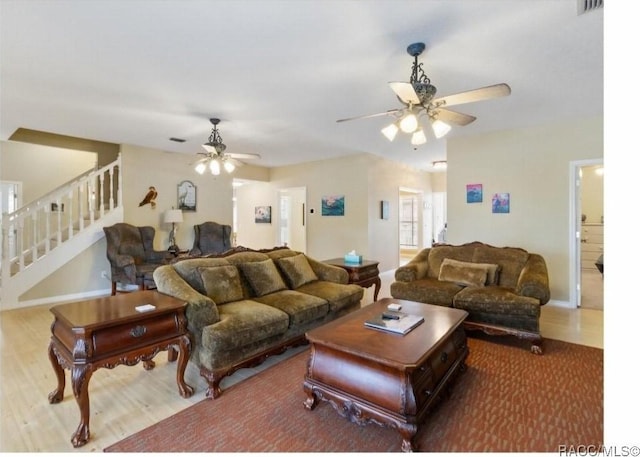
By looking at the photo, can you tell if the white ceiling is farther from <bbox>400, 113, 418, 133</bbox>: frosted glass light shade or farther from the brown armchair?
the brown armchair

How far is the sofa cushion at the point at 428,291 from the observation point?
11.5 feet

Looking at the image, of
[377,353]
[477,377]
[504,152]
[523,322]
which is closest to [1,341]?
[377,353]

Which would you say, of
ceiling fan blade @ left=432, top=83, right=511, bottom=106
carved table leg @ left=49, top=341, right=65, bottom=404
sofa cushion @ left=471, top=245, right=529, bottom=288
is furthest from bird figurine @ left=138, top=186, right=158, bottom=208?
sofa cushion @ left=471, top=245, right=529, bottom=288

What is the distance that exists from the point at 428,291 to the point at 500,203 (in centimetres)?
241

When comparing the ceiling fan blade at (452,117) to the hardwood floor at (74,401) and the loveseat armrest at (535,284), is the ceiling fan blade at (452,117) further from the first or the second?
the hardwood floor at (74,401)

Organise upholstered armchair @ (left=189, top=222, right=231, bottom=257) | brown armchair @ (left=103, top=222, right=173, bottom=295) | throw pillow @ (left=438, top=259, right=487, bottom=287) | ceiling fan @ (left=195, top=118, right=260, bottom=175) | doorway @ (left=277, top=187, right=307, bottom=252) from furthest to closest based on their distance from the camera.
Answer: doorway @ (left=277, top=187, right=307, bottom=252)
upholstered armchair @ (left=189, top=222, right=231, bottom=257)
brown armchair @ (left=103, top=222, right=173, bottom=295)
ceiling fan @ (left=195, top=118, right=260, bottom=175)
throw pillow @ (left=438, top=259, right=487, bottom=287)

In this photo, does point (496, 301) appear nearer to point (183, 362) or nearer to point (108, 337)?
point (183, 362)

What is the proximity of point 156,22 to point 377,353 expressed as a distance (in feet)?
8.68

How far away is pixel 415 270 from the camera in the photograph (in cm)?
412

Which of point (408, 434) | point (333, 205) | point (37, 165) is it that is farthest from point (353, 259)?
point (37, 165)

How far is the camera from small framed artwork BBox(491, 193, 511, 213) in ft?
16.3

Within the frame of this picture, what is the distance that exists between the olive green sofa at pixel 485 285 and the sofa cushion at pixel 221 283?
1.92 m

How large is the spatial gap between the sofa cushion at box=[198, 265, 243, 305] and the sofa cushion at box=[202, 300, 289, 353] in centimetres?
8

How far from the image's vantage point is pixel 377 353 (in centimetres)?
183
